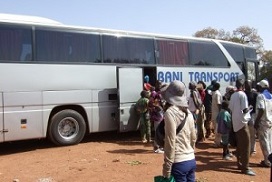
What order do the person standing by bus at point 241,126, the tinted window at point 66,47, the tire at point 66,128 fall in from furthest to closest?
the tire at point 66,128 < the tinted window at point 66,47 < the person standing by bus at point 241,126

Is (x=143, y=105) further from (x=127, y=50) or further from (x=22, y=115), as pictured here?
(x=22, y=115)

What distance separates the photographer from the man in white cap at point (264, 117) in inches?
284

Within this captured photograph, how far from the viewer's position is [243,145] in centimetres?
685

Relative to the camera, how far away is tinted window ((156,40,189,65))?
38.8 ft

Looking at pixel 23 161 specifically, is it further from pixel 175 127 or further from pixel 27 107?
pixel 175 127

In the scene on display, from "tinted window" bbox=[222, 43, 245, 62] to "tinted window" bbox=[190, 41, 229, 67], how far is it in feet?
1.72

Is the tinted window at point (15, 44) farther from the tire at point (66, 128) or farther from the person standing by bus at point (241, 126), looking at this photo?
the person standing by bus at point (241, 126)

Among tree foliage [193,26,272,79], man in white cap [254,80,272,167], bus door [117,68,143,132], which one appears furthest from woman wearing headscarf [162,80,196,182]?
tree foliage [193,26,272,79]

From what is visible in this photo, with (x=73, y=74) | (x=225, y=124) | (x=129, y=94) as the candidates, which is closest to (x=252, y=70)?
(x=129, y=94)

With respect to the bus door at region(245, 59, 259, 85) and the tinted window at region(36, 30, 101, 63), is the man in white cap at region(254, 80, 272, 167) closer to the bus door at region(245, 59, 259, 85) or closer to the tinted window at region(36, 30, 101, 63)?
the tinted window at region(36, 30, 101, 63)

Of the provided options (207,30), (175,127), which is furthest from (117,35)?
(207,30)

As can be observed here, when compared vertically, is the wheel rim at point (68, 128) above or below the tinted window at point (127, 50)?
below

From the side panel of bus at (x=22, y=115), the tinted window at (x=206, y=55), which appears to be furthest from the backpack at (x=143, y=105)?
the tinted window at (x=206, y=55)

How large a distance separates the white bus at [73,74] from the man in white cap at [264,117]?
173 inches
